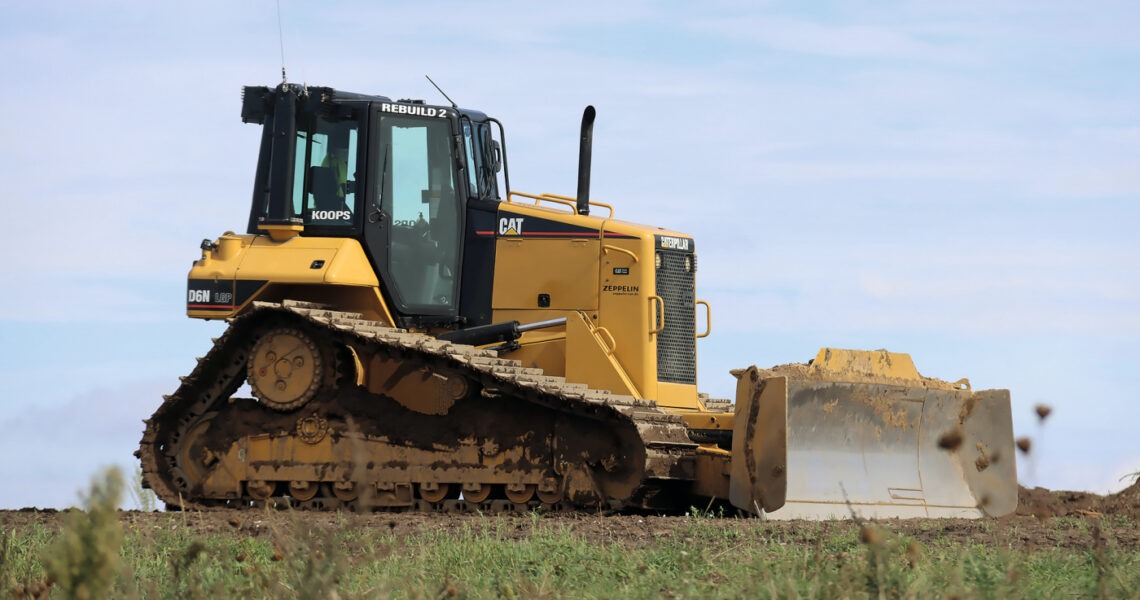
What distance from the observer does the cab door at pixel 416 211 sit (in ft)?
41.4

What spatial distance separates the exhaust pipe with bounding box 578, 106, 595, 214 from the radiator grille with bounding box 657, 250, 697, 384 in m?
0.96

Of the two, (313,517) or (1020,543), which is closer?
(1020,543)

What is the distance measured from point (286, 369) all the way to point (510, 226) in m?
2.50

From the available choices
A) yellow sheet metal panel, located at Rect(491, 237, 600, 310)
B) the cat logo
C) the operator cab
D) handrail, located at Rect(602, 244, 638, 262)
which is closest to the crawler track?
the operator cab

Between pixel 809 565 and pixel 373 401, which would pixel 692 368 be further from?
pixel 809 565

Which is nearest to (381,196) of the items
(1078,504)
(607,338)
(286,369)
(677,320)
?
(286,369)

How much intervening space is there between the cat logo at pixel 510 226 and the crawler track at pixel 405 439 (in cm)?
137

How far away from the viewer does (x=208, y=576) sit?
7625 millimetres

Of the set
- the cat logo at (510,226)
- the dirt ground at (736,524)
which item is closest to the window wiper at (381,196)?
the cat logo at (510,226)

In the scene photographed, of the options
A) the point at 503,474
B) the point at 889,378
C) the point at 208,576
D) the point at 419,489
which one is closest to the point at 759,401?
the point at 889,378

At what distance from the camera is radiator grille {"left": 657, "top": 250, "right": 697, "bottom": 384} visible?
42.5 feet

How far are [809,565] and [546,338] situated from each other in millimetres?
5707

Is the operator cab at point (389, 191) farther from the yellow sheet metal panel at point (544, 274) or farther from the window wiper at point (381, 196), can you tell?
the yellow sheet metal panel at point (544, 274)

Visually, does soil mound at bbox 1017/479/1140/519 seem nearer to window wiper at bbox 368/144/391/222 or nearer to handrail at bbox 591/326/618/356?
handrail at bbox 591/326/618/356
